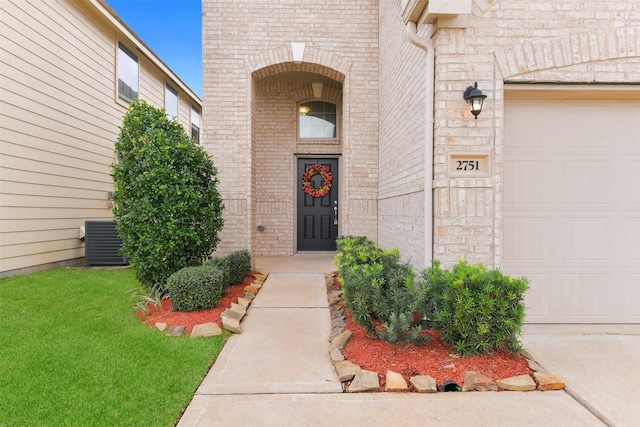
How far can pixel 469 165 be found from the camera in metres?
3.37

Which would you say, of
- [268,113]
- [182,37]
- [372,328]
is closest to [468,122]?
[372,328]

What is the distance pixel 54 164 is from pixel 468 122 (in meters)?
6.80

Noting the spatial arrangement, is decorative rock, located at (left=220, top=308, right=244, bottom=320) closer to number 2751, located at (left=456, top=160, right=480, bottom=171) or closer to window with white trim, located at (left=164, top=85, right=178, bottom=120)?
number 2751, located at (left=456, top=160, right=480, bottom=171)

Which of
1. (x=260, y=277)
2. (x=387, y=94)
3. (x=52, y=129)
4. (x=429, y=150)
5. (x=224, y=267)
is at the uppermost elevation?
(x=387, y=94)

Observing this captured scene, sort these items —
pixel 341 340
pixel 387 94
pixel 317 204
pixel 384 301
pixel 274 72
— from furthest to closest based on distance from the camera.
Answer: pixel 317 204 < pixel 274 72 < pixel 387 94 < pixel 341 340 < pixel 384 301

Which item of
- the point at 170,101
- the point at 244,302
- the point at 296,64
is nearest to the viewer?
the point at 244,302

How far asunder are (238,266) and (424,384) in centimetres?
313

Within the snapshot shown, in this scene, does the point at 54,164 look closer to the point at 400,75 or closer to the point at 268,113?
the point at 268,113

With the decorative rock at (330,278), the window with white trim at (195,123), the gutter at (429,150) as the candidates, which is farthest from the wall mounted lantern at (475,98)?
the window with white trim at (195,123)

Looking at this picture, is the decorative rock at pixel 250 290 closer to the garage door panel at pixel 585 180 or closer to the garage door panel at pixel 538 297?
the garage door panel at pixel 538 297

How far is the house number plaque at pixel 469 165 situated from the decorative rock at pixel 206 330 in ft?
8.80

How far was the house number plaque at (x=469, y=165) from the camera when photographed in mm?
3348

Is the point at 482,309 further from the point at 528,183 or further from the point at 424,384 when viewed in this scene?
the point at 528,183

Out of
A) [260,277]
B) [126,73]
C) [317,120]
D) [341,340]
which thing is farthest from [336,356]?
[126,73]
